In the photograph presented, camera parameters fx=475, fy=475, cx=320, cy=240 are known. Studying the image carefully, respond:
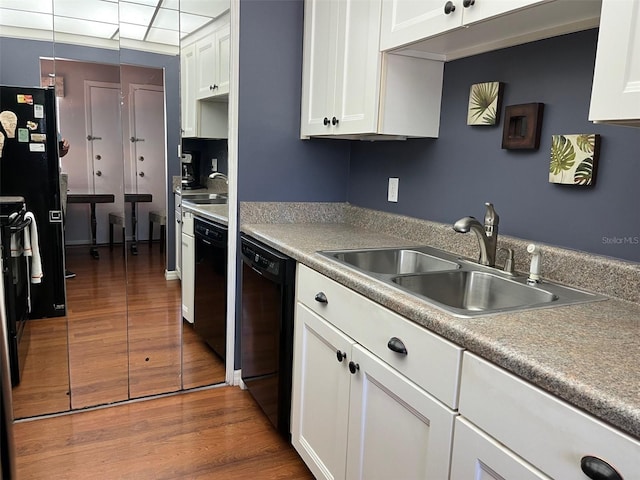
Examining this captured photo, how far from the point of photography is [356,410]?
4.92ft

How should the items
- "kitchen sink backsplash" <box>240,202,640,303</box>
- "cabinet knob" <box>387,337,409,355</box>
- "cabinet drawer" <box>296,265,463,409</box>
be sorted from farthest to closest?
"kitchen sink backsplash" <box>240,202,640,303</box> → "cabinet knob" <box>387,337,409,355</box> → "cabinet drawer" <box>296,265,463,409</box>

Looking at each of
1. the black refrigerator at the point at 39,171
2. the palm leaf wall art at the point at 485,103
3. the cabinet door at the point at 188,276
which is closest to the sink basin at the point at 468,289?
the palm leaf wall art at the point at 485,103

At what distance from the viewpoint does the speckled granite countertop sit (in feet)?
2.56

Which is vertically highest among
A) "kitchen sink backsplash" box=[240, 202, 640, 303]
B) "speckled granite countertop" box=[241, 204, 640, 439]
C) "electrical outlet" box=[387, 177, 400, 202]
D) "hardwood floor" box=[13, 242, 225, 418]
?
"electrical outlet" box=[387, 177, 400, 202]

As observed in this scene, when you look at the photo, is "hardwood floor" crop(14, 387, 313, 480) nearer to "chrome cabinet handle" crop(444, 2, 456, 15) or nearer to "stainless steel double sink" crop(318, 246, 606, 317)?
"stainless steel double sink" crop(318, 246, 606, 317)

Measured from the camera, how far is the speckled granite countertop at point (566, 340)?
78 centimetres

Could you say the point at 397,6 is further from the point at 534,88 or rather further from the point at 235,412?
the point at 235,412

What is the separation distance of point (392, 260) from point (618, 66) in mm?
1129

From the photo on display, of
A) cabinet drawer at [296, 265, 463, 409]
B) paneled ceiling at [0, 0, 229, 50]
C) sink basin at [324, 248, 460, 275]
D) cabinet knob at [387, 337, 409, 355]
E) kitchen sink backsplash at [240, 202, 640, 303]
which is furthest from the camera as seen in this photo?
paneled ceiling at [0, 0, 229, 50]

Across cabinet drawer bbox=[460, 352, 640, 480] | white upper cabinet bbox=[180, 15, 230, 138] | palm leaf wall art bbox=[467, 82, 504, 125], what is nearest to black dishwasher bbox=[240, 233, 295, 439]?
white upper cabinet bbox=[180, 15, 230, 138]

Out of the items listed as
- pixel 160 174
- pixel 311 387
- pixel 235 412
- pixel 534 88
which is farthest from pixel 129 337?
pixel 534 88

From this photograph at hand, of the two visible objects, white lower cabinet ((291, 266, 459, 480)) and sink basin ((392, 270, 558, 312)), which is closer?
white lower cabinet ((291, 266, 459, 480))

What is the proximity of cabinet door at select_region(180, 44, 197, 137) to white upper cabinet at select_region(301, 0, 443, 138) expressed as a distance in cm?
69

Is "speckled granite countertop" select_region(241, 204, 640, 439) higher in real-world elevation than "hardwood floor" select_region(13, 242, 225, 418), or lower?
higher
